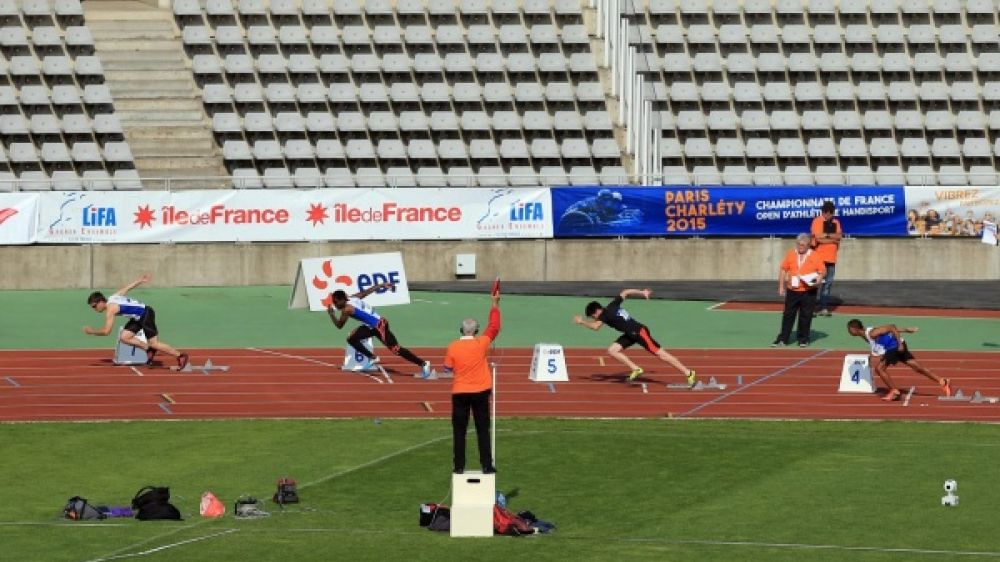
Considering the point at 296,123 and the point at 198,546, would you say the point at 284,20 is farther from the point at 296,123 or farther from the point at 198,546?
the point at 198,546

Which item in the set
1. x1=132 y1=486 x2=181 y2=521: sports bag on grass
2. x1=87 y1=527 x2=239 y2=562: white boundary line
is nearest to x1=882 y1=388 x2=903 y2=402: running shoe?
x1=132 y1=486 x2=181 y2=521: sports bag on grass

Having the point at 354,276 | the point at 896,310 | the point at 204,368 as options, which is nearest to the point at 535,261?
the point at 354,276

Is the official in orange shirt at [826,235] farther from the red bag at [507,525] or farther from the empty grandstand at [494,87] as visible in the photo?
the red bag at [507,525]

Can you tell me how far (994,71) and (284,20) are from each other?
1734cm

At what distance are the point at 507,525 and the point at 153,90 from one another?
112ft

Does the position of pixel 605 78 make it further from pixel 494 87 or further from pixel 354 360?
pixel 354 360

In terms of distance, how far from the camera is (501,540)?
1667 centimetres

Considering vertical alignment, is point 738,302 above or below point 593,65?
below

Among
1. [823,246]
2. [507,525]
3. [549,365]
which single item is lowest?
[507,525]

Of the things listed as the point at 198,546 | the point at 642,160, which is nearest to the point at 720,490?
the point at 198,546

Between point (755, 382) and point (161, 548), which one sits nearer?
point (161, 548)

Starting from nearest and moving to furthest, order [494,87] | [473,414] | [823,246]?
[473,414] < [823,246] < [494,87]

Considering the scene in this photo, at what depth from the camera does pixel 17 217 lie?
40.4m

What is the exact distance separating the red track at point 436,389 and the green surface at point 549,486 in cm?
109
